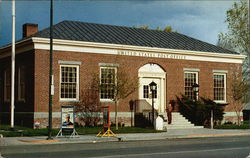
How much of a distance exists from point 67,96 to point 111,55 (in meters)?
4.42

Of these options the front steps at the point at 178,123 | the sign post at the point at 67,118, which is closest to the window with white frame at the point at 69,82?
the sign post at the point at 67,118

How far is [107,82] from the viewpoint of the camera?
2861cm

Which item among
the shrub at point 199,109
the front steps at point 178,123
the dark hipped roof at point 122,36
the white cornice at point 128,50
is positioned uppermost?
the dark hipped roof at point 122,36

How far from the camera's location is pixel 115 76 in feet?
91.6

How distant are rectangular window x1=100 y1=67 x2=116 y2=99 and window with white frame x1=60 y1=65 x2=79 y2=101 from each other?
5.77ft

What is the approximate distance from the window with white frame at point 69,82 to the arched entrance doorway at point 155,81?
528 cm

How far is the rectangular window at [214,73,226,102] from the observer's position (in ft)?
119

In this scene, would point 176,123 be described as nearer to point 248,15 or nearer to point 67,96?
point 67,96

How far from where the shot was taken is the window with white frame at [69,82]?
29125 millimetres

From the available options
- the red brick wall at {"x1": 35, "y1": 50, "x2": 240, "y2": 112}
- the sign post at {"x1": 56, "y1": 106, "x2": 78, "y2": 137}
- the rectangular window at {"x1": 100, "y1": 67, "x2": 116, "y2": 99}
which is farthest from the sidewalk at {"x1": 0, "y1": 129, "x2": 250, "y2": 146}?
the red brick wall at {"x1": 35, "y1": 50, "x2": 240, "y2": 112}

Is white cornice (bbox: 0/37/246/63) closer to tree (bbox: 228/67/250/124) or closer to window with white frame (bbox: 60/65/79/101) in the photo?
window with white frame (bbox: 60/65/79/101)

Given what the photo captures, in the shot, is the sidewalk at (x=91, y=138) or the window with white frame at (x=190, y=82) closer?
the sidewalk at (x=91, y=138)

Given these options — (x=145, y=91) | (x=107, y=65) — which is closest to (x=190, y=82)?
(x=145, y=91)

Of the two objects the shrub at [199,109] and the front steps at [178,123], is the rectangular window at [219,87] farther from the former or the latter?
the front steps at [178,123]
